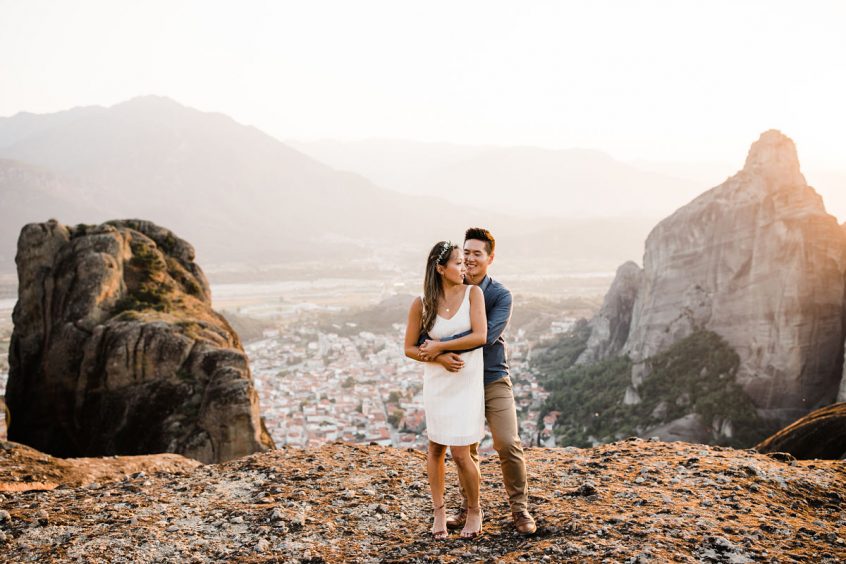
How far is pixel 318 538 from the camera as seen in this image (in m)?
5.63

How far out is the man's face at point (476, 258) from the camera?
5.29 meters

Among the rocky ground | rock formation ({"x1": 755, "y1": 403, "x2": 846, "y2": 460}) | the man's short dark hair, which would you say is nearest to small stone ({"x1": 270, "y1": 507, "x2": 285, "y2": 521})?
the rocky ground

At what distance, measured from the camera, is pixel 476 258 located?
529 cm

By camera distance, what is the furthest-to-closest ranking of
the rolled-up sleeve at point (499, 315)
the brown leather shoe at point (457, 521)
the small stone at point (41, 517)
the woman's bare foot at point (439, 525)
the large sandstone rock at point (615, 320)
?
the large sandstone rock at point (615, 320) → the small stone at point (41, 517) → the brown leather shoe at point (457, 521) → the woman's bare foot at point (439, 525) → the rolled-up sleeve at point (499, 315)

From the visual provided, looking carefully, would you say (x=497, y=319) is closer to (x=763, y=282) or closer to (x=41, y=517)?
(x=41, y=517)

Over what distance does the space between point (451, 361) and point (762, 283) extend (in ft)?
127

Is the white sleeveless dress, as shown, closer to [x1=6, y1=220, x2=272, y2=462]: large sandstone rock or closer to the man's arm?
the man's arm

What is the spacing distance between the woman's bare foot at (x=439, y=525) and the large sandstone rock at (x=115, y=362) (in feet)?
29.7

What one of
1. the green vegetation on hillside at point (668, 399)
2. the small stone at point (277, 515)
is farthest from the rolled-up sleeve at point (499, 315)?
the green vegetation on hillside at point (668, 399)

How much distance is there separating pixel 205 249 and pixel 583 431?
151m

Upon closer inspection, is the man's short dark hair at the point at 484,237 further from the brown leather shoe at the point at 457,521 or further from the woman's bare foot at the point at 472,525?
the brown leather shoe at the point at 457,521

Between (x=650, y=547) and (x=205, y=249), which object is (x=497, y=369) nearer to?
(x=650, y=547)

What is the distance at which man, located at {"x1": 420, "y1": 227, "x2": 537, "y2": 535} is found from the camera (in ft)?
17.3

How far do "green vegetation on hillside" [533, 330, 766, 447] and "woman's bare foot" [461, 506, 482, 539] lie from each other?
32.5 metres
